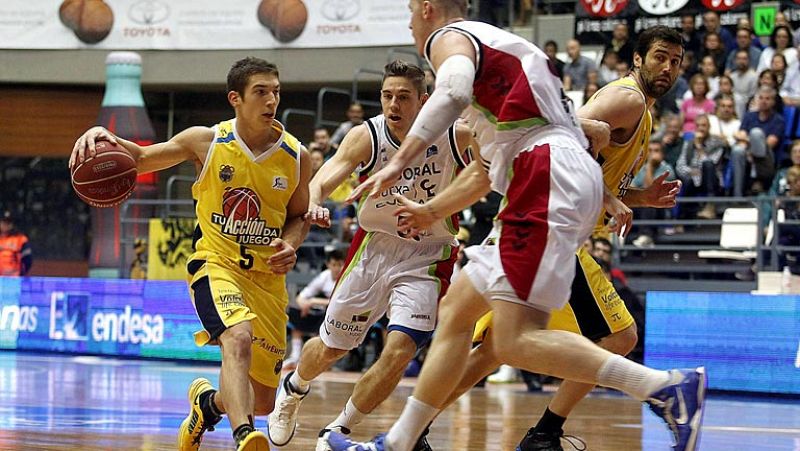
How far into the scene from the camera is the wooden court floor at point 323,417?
Answer: 26.6 ft

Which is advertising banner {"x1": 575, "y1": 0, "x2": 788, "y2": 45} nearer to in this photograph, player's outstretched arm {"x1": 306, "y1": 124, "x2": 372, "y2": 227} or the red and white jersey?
player's outstretched arm {"x1": 306, "y1": 124, "x2": 372, "y2": 227}

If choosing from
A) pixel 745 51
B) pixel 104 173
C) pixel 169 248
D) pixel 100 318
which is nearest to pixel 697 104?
pixel 745 51

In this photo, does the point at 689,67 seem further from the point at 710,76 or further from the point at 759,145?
the point at 759,145

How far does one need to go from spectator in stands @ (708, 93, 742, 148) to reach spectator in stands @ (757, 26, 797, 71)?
1.00m

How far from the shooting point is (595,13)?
18.8 m

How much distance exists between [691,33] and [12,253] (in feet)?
36.7

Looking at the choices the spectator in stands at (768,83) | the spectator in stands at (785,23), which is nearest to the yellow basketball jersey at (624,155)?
the spectator in stands at (768,83)

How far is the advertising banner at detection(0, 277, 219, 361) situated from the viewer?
1711 cm

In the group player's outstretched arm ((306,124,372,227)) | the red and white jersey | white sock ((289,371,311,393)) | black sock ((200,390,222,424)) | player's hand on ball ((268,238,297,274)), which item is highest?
the red and white jersey

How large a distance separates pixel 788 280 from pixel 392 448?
9100 mm

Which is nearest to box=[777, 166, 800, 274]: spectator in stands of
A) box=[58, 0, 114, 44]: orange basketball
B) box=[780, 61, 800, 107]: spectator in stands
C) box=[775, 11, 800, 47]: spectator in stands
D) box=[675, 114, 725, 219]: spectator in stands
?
→ box=[675, 114, 725, 219]: spectator in stands

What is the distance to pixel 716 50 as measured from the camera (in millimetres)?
17125

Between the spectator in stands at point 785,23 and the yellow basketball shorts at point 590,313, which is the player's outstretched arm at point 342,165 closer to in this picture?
the yellow basketball shorts at point 590,313

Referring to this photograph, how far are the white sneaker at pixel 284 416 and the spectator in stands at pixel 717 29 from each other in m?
11.4
